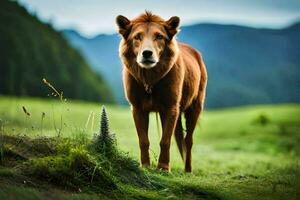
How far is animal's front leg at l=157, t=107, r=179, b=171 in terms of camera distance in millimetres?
11227

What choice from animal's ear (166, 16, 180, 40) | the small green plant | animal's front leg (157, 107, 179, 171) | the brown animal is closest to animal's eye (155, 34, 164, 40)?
the brown animal

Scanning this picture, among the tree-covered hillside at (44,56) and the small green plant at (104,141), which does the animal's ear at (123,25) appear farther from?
the tree-covered hillside at (44,56)

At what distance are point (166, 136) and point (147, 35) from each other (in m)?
1.79

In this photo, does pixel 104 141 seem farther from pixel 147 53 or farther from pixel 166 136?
pixel 166 136

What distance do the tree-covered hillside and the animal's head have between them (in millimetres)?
75569

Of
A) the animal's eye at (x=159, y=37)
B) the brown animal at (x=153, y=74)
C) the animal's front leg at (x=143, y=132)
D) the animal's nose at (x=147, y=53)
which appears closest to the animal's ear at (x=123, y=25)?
the brown animal at (x=153, y=74)

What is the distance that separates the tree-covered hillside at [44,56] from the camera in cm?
9750

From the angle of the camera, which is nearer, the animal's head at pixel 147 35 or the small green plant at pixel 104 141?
the small green plant at pixel 104 141

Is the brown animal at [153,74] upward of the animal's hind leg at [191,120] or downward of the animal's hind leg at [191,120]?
upward

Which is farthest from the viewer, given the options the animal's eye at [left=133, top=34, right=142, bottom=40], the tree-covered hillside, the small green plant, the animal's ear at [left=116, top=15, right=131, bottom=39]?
the tree-covered hillside

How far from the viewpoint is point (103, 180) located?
8469 mm

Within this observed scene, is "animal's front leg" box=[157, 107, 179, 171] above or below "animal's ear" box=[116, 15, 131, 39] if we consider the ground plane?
below

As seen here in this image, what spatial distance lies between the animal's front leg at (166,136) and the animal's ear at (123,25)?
150cm

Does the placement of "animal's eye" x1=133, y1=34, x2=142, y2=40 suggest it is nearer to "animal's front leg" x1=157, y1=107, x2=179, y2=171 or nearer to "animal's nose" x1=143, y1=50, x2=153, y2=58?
"animal's nose" x1=143, y1=50, x2=153, y2=58
